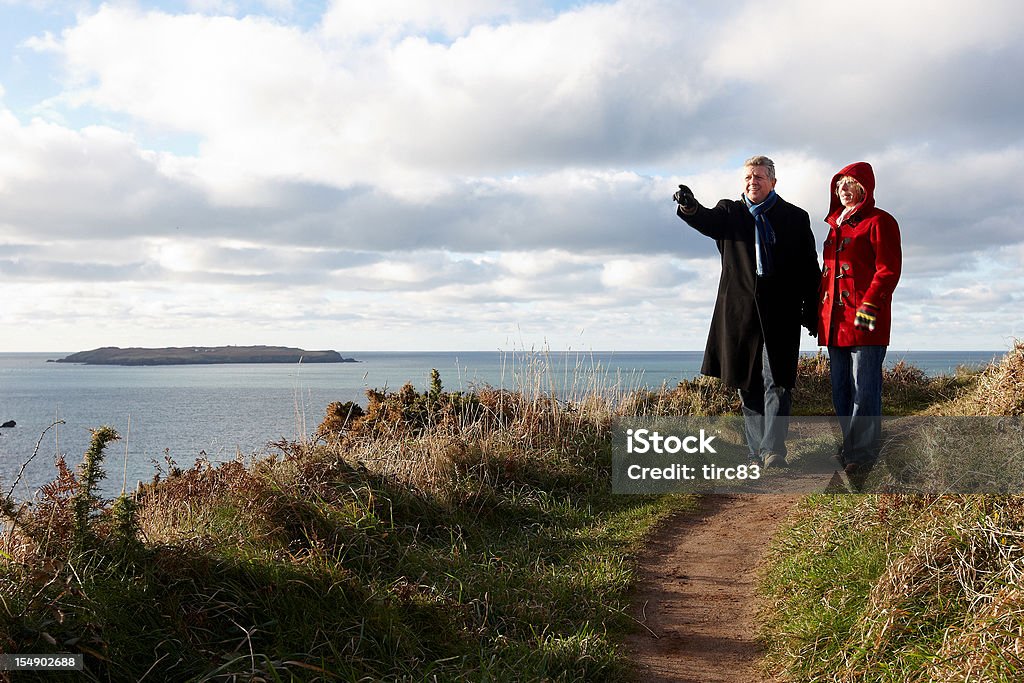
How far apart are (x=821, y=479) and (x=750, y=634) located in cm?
327

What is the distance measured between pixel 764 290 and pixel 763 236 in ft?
1.57

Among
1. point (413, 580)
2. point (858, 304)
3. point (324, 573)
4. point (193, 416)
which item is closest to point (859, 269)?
point (858, 304)

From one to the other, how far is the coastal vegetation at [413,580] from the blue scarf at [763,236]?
2.10 meters

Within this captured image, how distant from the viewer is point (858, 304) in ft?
21.5

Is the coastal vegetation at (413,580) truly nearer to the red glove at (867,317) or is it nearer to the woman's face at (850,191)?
the red glove at (867,317)

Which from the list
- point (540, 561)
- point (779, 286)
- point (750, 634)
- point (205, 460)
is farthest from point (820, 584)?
point (205, 460)

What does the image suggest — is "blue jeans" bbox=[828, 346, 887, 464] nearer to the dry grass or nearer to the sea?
the dry grass

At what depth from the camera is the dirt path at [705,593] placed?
4195 mm

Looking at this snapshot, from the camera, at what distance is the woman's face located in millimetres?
6684

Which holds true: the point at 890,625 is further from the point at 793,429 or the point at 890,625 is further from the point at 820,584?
the point at 793,429

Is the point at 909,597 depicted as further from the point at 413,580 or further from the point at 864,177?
the point at 864,177

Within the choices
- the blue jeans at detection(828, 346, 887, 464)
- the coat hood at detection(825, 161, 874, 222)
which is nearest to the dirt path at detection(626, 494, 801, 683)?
the blue jeans at detection(828, 346, 887, 464)

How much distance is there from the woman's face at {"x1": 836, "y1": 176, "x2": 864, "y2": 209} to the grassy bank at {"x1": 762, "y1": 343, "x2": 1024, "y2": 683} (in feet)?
7.66

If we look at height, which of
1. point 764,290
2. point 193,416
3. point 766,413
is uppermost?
point 764,290
